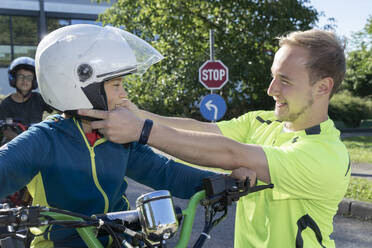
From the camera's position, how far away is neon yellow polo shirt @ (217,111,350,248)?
1.99m

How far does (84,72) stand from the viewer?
2164 millimetres

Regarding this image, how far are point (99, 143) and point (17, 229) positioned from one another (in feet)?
2.65

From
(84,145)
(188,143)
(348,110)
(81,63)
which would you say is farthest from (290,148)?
(348,110)

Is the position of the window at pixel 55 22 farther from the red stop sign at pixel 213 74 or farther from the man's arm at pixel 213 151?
the man's arm at pixel 213 151

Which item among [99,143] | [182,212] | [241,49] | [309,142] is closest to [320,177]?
[309,142]

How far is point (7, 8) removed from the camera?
2569cm

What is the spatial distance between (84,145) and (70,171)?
144mm

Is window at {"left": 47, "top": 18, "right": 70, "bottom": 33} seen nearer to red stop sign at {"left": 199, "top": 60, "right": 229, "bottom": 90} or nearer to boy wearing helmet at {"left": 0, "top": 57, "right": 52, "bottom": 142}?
red stop sign at {"left": 199, "top": 60, "right": 229, "bottom": 90}

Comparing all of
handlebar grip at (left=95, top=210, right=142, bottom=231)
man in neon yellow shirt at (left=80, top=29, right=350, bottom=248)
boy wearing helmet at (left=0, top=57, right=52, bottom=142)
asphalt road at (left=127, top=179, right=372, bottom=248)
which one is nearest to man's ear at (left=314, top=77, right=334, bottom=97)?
man in neon yellow shirt at (left=80, top=29, right=350, bottom=248)

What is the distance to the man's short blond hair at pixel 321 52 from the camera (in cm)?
217

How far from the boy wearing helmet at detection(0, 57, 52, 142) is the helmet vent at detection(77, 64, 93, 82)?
12.0 ft

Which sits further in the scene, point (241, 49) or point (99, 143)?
point (241, 49)

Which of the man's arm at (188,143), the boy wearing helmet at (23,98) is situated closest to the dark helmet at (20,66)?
the boy wearing helmet at (23,98)

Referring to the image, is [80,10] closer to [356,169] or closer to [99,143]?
[356,169]
